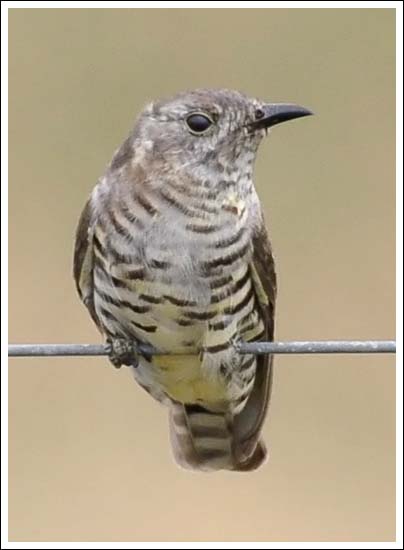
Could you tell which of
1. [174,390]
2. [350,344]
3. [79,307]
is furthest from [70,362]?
[350,344]

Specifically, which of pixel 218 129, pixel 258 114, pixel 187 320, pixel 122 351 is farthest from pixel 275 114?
pixel 122 351

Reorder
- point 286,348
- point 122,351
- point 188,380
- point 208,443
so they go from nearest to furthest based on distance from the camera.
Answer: point 286,348 < point 122,351 < point 188,380 < point 208,443

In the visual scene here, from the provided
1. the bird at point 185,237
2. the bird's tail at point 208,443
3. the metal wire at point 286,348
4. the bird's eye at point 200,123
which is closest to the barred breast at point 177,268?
the bird at point 185,237

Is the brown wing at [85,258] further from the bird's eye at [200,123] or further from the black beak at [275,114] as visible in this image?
the black beak at [275,114]

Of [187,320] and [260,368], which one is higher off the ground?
[187,320]

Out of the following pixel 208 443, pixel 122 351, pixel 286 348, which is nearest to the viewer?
pixel 286 348

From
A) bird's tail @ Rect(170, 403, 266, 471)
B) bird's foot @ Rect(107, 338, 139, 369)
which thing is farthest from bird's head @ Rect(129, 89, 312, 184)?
bird's tail @ Rect(170, 403, 266, 471)

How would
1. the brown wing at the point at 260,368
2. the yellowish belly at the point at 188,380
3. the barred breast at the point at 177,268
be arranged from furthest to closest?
the yellowish belly at the point at 188,380, the brown wing at the point at 260,368, the barred breast at the point at 177,268

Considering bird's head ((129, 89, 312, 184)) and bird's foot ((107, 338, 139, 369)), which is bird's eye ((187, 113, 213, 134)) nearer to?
bird's head ((129, 89, 312, 184))

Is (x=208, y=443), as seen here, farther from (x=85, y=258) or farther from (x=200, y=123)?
(x=200, y=123)
